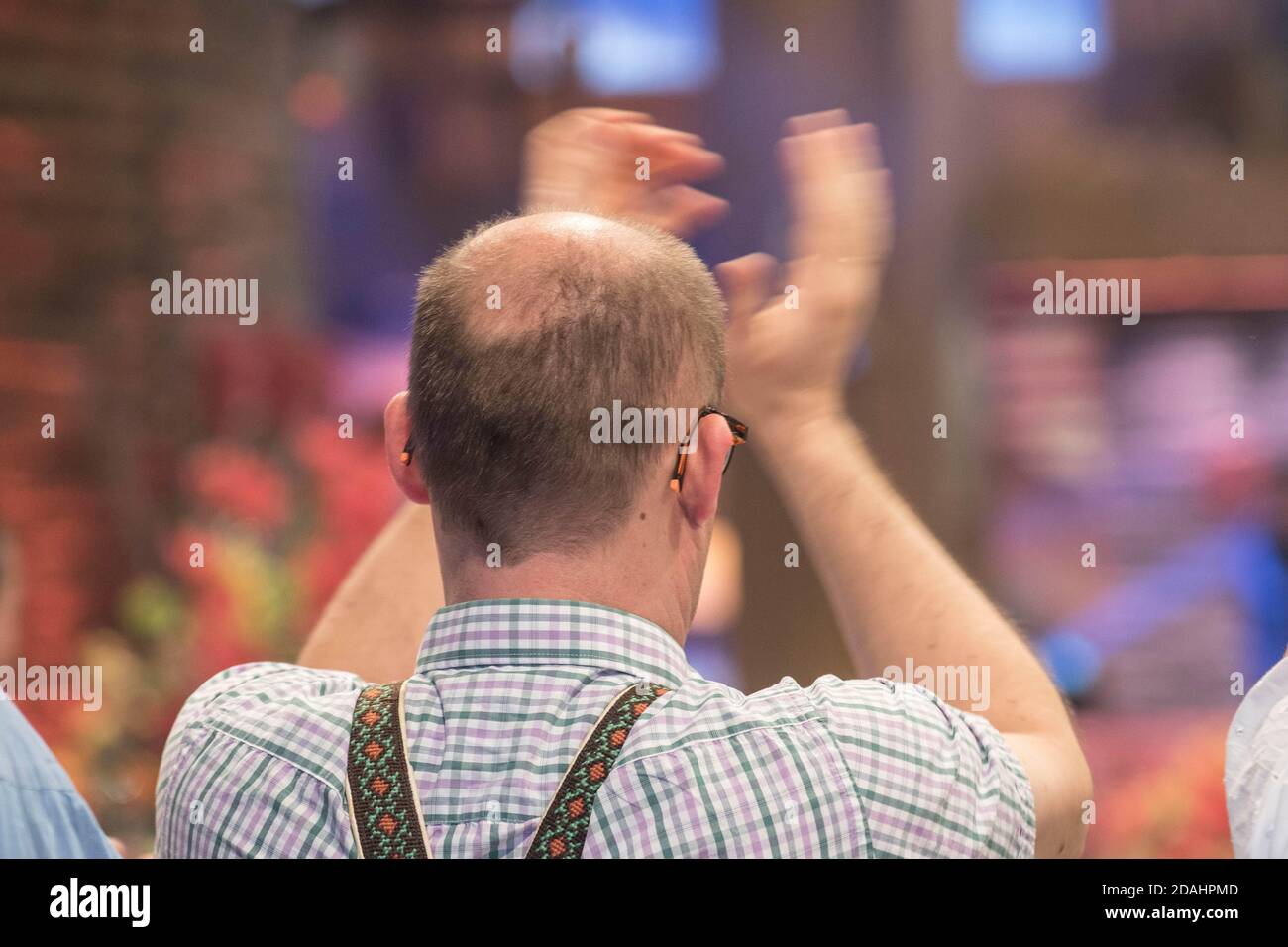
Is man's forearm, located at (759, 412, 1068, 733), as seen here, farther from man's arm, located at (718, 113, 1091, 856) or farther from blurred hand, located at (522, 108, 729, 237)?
blurred hand, located at (522, 108, 729, 237)

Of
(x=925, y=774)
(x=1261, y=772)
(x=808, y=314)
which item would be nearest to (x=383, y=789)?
(x=925, y=774)

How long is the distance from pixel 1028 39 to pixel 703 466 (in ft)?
5.49

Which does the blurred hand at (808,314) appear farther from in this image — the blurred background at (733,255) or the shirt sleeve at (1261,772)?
the blurred background at (733,255)

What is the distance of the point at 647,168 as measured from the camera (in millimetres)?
1190

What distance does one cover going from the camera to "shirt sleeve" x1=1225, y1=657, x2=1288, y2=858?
0.92m

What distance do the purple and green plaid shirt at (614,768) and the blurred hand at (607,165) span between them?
1.53ft

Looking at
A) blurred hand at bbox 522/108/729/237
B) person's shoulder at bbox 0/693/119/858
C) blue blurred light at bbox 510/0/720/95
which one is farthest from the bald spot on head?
blue blurred light at bbox 510/0/720/95

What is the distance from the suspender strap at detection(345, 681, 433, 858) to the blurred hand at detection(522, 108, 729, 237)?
524 millimetres

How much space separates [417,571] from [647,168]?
437 mm

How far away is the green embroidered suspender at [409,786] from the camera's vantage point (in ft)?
2.65

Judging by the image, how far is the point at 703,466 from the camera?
0.91 m

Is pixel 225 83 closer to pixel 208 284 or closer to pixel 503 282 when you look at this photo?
pixel 208 284

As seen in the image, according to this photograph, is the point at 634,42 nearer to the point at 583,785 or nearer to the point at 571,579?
the point at 571,579

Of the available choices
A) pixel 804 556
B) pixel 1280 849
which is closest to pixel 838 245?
pixel 1280 849
